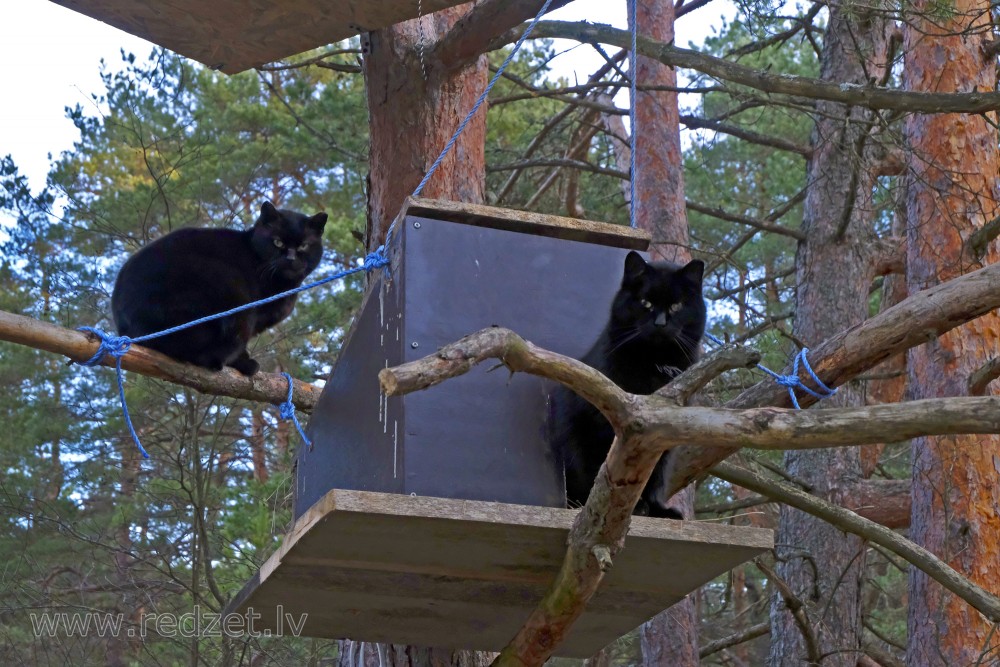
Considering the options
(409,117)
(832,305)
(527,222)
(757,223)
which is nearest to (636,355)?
(527,222)

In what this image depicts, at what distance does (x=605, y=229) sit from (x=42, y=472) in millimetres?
8763

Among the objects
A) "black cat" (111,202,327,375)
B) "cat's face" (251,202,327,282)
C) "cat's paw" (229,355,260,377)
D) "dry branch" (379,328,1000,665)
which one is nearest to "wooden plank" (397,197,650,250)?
"dry branch" (379,328,1000,665)

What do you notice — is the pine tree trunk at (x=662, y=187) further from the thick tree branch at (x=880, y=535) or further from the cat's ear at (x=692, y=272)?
the cat's ear at (x=692, y=272)

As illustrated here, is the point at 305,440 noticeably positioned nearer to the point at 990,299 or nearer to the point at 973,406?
the point at 990,299

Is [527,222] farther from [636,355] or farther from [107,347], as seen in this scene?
[107,347]

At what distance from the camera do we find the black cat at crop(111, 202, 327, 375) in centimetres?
463

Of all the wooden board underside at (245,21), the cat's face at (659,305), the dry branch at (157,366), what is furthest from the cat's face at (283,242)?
the cat's face at (659,305)

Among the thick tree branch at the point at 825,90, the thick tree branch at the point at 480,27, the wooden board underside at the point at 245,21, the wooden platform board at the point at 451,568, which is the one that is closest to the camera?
the wooden platform board at the point at 451,568

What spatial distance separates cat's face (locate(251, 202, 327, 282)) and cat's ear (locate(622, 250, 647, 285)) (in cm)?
231

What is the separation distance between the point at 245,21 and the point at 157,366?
1.34 meters

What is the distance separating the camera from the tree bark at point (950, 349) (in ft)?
21.2

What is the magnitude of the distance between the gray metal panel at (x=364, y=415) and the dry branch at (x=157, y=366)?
266mm

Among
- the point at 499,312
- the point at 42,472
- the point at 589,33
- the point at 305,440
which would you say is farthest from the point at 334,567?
the point at 42,472

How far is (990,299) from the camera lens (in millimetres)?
3014
